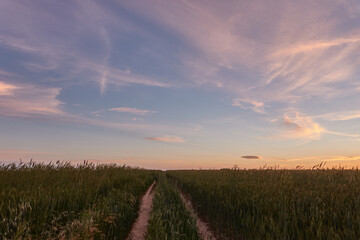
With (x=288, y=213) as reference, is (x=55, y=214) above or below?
below

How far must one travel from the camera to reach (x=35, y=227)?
17.7 ft

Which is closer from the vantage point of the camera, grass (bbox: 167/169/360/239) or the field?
grass (bbox: 167/169/360/239)

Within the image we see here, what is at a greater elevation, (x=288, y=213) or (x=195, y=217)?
(x=288, y=213)

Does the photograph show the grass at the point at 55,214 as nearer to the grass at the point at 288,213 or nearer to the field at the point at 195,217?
the field at the point at 195,217


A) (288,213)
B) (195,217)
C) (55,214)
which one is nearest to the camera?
(288,213)

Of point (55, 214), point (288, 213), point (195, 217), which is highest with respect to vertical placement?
point (288, 213)

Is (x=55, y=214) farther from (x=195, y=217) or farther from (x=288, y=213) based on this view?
(x=288, y=213)

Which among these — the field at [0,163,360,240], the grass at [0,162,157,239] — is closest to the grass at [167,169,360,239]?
the field at [0,163,360,240]

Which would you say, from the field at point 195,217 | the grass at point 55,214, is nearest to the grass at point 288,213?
the field at point 195,217

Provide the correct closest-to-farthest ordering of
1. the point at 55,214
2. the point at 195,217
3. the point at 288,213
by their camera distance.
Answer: the point at 288,213, the point at 55,214, the point at 195,217

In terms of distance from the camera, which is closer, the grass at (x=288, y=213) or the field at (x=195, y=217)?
the grass at (x=288, y=213)

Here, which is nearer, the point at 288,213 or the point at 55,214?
the point at 288,213

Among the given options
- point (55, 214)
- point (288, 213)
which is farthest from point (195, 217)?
point (55, 214)

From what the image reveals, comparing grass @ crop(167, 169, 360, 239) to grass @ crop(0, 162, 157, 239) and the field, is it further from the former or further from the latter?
grass @ crop(0, 162, 157, 239)
